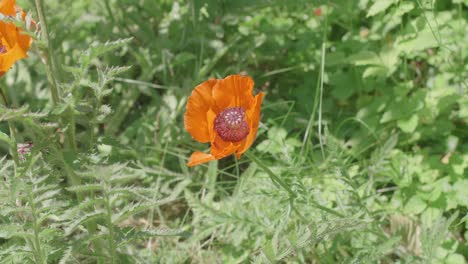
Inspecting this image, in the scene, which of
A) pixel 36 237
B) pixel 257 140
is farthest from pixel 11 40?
pixel 257 140

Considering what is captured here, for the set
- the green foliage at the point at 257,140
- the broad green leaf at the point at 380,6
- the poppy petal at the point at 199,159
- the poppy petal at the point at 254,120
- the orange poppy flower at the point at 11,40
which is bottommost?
the green foliage at the point at 257,140

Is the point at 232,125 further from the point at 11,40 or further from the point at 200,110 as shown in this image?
the point at 11,40

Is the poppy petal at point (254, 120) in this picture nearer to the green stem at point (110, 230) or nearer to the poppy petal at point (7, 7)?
the green stem at point (110, 230)

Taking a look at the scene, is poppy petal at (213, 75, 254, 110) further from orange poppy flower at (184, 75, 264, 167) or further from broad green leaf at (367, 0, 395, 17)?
broad green leaf at (367, 0, 395, 17)

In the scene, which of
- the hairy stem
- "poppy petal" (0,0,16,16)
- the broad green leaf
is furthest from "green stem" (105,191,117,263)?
the broad green leaf

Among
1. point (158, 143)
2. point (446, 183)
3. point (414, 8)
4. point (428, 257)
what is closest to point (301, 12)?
point (414, 8)

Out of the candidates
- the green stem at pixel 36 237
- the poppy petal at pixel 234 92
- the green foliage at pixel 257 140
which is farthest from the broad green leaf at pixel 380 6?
the green stem at pixel 36 237

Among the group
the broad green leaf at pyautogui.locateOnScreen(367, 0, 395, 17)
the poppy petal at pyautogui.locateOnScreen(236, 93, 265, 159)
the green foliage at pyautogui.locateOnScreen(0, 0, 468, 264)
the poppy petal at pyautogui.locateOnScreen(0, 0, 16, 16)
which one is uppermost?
the poppy petal at pyautogui.locateOnScreen(0, 0, 16, 16)

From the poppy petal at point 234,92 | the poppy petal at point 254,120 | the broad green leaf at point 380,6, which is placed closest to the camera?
the poppy petal at point 254,120
